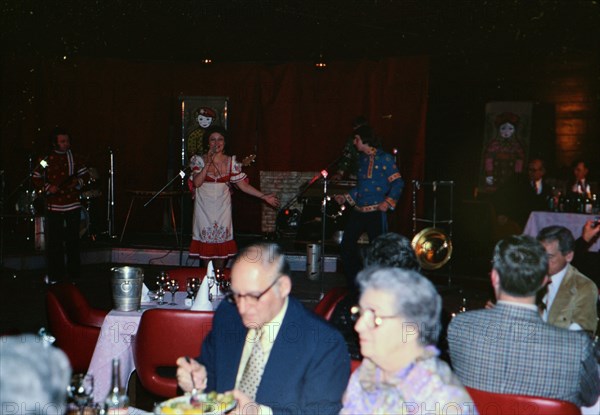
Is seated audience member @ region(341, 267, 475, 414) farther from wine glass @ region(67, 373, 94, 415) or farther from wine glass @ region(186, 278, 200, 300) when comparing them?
wine glass @ region(186, 278, 200, 300)

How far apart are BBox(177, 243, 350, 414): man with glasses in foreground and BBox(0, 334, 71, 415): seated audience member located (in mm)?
1082

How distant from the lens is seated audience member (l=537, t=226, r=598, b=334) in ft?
12.0

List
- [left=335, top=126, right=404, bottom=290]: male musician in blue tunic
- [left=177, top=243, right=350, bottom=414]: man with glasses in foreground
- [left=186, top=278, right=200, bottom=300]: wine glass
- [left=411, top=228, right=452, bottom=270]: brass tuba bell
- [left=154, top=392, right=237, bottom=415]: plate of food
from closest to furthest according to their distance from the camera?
[left=154, top=392, right=237, bottom=415]: plate of food
[left=177, top=243, right=350, bottom=414]: man with glasses in foreground
[left=186, top=278, right=200, bottom=300]: wine glass
[left=335, top=126, right=404, bottom=290]: male musician in blue tunic
[left=411, top=228, right=452, bottom=270]: brass tuba bell

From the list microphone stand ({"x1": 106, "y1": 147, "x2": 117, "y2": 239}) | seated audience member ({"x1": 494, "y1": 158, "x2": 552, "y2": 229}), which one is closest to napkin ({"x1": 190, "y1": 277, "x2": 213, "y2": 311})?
seated audience member ({"x1": 494, "y1": 158, "x2": 552, "y2": 229})

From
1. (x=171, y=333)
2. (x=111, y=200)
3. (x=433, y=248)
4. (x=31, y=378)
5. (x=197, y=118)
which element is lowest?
(x=433, y=248)

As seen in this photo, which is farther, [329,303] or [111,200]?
[111,200]

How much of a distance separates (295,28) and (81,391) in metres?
8.08

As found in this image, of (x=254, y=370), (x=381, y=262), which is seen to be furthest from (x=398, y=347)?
(x=381, y=262)

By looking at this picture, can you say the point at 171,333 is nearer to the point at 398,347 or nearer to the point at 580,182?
the point at 398,347

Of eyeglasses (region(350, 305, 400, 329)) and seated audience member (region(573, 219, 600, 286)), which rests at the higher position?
eyeglasses (region(350, 305, 400, 329))

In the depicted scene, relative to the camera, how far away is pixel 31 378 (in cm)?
127

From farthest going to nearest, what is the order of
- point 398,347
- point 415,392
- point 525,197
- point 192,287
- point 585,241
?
point 525,197 → point 585,241 → point 192,287 → point 398,347 → point 415,392

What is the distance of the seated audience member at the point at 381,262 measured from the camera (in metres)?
3.49

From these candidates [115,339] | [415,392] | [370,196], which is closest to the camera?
[415,392]
